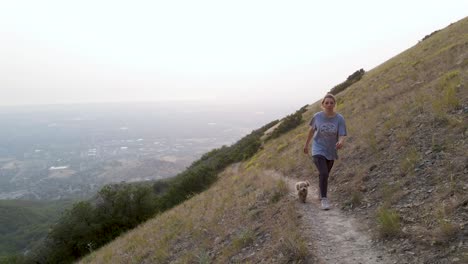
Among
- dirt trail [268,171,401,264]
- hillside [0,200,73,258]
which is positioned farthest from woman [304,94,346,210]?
hillside [0,200,73,258]

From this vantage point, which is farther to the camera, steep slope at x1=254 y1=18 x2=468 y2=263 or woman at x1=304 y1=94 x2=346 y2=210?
woman at x1=304 y1=94 x2=346 y2=210

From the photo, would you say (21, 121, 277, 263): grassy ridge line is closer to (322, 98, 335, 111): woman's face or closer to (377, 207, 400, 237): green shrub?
(322, 98, 335, 111): woman's face

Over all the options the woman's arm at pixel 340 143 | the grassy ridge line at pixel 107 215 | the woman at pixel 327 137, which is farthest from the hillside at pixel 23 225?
the woman's arm at pixel 340 143

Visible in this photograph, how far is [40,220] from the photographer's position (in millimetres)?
105562

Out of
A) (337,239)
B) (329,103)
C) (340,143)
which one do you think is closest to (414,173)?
(340,143)

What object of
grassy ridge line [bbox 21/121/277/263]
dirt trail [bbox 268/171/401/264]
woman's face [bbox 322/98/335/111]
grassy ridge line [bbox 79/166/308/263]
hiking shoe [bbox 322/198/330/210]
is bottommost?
grassy ridge line [bbox 21/121/277/263]

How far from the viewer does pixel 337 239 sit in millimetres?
6535

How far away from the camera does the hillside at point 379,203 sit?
5684mm

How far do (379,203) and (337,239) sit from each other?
1548mm

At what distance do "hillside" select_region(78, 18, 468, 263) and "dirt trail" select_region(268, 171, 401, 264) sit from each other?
0.12 m

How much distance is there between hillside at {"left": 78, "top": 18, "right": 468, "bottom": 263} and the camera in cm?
568

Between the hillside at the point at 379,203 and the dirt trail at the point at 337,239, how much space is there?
12cm

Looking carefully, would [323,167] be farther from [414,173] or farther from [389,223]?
[389,223]

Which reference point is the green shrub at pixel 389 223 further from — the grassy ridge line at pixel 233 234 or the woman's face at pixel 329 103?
the woman's face at pixel 329 103
